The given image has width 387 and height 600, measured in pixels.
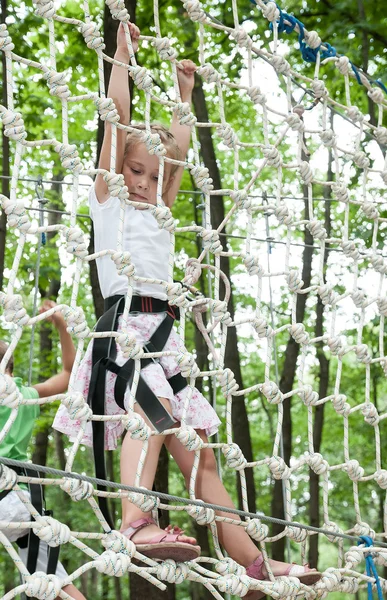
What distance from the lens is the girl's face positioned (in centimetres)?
184

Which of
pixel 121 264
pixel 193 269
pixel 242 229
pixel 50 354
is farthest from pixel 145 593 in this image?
pixel 242 229

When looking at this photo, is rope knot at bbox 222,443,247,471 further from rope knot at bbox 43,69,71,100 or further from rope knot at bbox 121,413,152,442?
rope knot at bbox 43,69,71,100

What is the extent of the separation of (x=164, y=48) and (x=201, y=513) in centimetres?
97

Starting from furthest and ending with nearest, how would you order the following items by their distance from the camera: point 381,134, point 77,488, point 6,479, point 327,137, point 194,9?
point 381,134
point 327,137
point 194,9
point 77,488
point 6,479

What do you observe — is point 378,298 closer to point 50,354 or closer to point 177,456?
point 177,456

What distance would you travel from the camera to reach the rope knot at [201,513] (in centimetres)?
156

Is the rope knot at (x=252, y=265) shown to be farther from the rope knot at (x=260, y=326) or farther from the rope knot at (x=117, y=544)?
the rope knot at (x=117, y=544)

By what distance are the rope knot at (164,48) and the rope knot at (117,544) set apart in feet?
3.25

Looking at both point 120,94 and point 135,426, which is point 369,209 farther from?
point 135,426

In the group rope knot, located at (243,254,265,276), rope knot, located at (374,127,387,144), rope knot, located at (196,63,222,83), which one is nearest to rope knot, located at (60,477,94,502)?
rope knot, located at (243,254,265,276)

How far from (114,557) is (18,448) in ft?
1.99

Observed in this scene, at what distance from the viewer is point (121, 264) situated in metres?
1.50

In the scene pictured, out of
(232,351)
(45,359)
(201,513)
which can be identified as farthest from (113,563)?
(45,359)

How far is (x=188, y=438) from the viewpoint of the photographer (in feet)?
5.08
